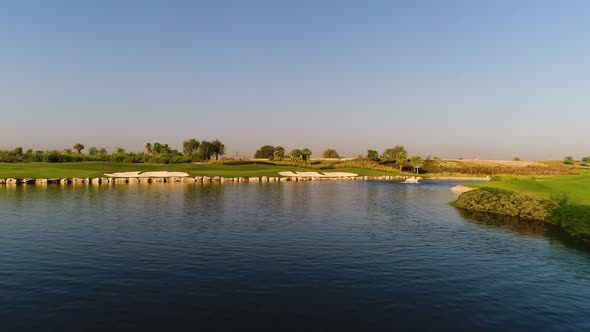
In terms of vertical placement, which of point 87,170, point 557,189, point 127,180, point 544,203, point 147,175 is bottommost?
point 127,180

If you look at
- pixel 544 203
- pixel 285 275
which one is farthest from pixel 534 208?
pixel 285 275

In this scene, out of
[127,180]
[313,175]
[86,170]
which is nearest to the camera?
[127,180]

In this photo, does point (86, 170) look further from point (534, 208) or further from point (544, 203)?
point (544, 203)

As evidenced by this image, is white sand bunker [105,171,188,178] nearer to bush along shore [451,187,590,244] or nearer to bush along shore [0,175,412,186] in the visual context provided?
bush along shore [0,175,412,186]

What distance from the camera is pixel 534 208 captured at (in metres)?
44.6

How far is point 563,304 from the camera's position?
59.6ft

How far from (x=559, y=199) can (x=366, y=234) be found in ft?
87.6

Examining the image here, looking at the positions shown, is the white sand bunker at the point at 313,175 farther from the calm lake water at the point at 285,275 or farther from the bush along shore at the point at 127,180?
the calm lake water at the point at 285,275

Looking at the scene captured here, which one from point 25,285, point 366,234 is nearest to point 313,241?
point 366,234

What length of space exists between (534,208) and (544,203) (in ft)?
4.41

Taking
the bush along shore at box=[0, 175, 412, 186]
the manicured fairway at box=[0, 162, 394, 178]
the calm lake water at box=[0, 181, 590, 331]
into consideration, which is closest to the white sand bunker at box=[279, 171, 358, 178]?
the manicured fairway at box=[0, 162, 394, 178]

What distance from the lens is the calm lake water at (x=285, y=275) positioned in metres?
15.9

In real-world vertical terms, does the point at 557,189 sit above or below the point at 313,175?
above

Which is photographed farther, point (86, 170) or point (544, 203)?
point (86, 170)
